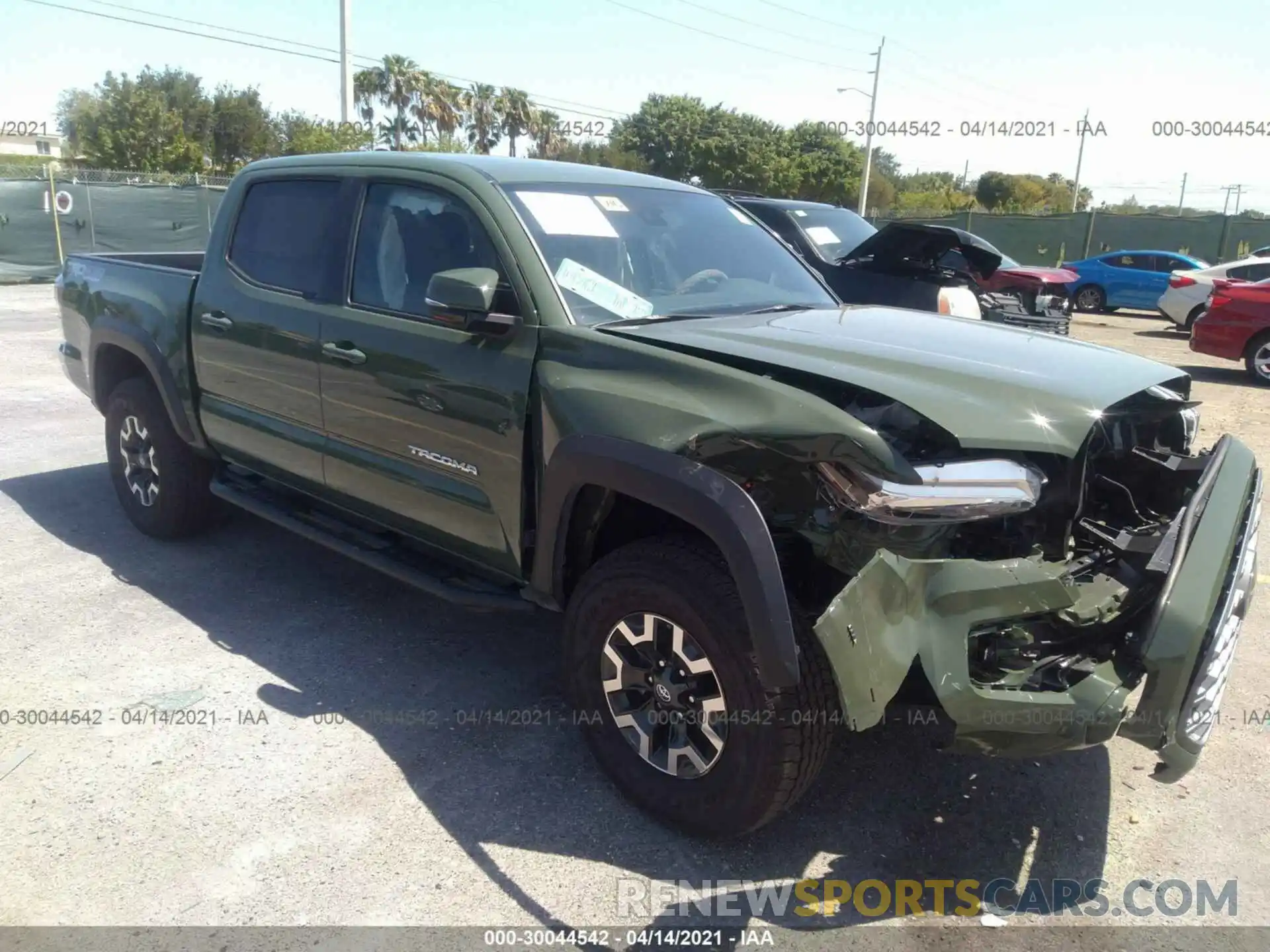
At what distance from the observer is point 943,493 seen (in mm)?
2494

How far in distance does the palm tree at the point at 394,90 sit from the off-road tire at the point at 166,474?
175 ft

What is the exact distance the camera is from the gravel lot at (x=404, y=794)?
108 inches

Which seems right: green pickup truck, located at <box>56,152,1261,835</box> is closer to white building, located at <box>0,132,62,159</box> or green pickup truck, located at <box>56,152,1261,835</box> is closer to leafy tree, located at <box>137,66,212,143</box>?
leafy tree, located at <box>137,66,212,143</box>

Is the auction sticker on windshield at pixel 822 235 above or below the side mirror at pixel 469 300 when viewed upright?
above

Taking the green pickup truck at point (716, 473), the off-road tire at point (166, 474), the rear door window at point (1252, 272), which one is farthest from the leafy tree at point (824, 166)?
the green pickup truck at point (716, 473)

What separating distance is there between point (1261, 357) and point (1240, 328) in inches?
16.6

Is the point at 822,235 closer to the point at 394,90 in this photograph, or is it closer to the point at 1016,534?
Result: the point at 1016,534

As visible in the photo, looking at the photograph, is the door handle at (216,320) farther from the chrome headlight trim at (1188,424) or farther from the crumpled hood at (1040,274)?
the crumpled hood at (1040,274)

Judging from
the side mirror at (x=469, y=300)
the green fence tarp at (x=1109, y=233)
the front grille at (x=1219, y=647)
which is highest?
the green fence tarp at (x=1109, y=233)

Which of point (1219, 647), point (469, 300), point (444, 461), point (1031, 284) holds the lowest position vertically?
point (1219, 647)

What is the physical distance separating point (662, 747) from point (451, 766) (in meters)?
0.77

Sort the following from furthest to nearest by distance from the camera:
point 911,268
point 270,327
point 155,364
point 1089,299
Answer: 1. point 1089,299
2. point 911,268
3. point 155,364
4. point 270,327

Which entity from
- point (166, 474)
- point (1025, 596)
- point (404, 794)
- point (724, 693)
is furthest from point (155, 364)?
point (1025, 596)

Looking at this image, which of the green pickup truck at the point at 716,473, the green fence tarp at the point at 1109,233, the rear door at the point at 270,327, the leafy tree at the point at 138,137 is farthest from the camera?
the leafy tree at the point at 138,137
